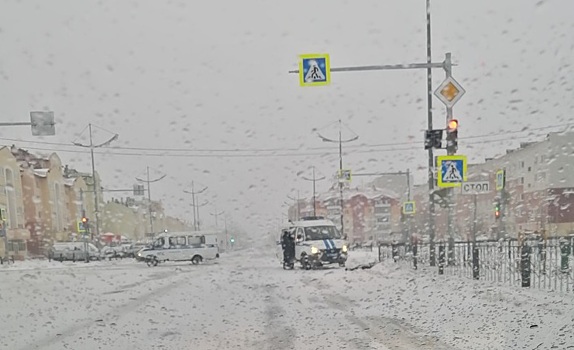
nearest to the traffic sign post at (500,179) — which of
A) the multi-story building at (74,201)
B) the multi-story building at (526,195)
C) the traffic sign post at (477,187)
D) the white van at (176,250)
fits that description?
the traffic sign post at (477,187)

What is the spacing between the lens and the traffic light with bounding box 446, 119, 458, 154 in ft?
44.2

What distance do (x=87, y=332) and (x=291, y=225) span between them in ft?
59.8

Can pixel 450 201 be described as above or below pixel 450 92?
below

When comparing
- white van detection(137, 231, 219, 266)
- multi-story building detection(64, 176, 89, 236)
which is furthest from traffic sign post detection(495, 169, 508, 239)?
multi-story building detection(64, 176, 89, 236)

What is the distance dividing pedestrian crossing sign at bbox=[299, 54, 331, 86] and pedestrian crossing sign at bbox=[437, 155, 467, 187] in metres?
3.61

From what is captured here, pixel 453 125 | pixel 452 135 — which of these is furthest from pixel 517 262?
pixel 453 125

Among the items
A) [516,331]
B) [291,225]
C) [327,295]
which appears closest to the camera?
[516,331]

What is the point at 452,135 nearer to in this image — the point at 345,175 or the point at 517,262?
the point at 517,262

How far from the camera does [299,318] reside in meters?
9.56

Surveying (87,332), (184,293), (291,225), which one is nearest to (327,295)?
(184,293)

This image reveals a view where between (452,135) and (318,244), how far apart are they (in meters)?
10.9

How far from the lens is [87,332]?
333 inches

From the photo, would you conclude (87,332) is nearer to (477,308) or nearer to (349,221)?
(477,308)

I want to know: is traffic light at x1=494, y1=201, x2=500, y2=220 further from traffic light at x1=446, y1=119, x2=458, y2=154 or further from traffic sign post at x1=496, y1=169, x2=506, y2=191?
traffic light at x1=446, y1=119, x2=458, y2=154
